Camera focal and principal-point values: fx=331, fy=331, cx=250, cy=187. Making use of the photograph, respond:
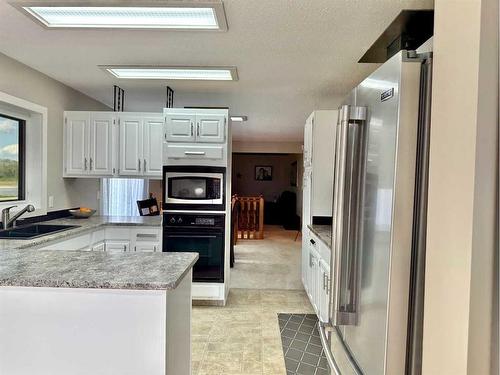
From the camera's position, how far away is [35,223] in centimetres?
316

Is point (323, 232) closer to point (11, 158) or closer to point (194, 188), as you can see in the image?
point (194, 188)

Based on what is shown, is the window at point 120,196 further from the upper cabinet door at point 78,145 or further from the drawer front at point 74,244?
the drawer front at point 74,244

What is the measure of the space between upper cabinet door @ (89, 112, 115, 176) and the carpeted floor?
7.11 ft

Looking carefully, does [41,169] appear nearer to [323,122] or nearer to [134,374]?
[134,374]

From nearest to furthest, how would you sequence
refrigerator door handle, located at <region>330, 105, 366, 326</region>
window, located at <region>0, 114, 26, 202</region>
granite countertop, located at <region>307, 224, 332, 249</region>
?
refrigerator door handle, located at <region>330, 105, 366, 326</region>
granite countertop, located at <region>307, 224, 332, 249</region>
window, located at <region>0, 114, 26, 202</region>

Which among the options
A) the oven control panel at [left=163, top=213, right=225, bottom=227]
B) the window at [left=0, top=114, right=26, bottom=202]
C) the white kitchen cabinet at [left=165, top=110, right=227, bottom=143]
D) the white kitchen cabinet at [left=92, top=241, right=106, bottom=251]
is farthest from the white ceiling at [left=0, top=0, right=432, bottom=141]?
the white kitchen cabinet at [left=92, top=241, right=106, bottom=251]

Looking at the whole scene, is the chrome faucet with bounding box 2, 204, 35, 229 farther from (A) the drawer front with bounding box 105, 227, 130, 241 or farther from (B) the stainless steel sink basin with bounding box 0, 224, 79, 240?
(A) the drawer front with bounding box 105, 227, 130, 241

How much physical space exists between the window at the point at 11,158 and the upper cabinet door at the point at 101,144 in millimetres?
654

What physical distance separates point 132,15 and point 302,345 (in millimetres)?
2749

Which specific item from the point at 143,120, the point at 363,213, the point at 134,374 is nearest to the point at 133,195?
the point at 143,120

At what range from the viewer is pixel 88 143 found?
3705 millimetres

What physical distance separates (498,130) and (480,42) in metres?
0.19

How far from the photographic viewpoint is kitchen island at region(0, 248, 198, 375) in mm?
1388

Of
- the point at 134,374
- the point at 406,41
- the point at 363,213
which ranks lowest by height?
the point at 134,374
